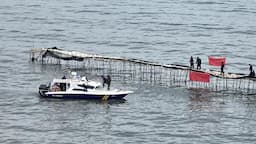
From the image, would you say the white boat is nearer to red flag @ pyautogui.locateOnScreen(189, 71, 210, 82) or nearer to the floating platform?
red flag @ pyautogui.locateOnScreen(189, 71, 210, 82)

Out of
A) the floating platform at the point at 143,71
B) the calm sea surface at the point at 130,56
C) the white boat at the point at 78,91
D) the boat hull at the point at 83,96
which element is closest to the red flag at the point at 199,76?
the floating platform at the point at 143,71

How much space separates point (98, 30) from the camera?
391 ft

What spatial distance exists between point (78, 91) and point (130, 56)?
2668 cm

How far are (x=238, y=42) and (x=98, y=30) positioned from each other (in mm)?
22275

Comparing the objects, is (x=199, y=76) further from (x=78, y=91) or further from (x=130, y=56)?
(x=130, y=56)

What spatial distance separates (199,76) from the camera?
254 ft

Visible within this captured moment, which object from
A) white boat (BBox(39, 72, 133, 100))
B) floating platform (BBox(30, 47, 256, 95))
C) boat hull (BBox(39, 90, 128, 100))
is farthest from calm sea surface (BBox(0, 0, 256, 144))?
floating platform (BBox(30, 47, 256, 95))

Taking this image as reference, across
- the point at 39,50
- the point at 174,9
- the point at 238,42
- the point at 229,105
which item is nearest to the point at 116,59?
the point at 39,50

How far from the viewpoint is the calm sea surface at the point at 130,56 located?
6306 cm

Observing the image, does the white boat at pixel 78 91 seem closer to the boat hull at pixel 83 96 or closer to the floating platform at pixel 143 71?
the boat hull at pixel 83 96

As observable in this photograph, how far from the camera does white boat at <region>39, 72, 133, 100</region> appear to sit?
71438 mm

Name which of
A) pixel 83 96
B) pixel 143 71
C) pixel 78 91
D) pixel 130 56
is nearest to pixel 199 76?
pixel 143 71

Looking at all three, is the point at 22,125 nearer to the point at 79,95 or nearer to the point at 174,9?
the point at 79,95

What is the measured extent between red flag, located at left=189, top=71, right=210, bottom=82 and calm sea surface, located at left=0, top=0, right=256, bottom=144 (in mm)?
1461
